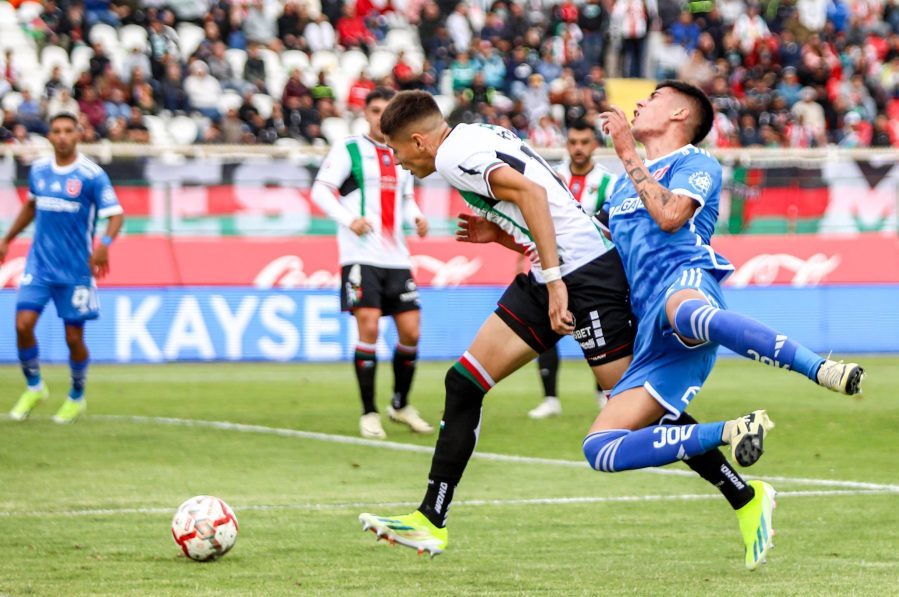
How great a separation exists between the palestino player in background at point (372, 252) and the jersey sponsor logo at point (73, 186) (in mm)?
2199

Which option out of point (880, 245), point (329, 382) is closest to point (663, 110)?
point (329, 382)

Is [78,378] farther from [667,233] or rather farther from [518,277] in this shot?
[667,233]

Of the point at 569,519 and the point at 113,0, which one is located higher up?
the point at 113,0

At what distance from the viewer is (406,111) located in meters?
6.93

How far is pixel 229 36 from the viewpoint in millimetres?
26656

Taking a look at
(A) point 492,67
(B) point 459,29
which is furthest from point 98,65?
(B) point 459,29

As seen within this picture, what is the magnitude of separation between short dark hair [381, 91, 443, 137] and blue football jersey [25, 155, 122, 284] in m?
5.88

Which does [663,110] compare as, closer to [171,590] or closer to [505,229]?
[505,229]

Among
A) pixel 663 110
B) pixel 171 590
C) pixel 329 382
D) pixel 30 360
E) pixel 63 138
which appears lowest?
pixel 329 382

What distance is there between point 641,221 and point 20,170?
51.4ft

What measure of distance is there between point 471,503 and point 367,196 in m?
4.01

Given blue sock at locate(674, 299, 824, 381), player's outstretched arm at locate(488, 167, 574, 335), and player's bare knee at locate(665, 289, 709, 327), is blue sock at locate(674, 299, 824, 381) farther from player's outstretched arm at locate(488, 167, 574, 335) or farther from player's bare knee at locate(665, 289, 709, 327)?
player's outstretched arm at locate(488, 167, 574, 335)

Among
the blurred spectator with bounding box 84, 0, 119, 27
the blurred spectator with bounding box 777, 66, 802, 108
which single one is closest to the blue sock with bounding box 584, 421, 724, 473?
the blurred spectator with bounding box 84, 0, 119, 27

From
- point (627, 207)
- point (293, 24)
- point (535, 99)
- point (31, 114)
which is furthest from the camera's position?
point (293, 24)
